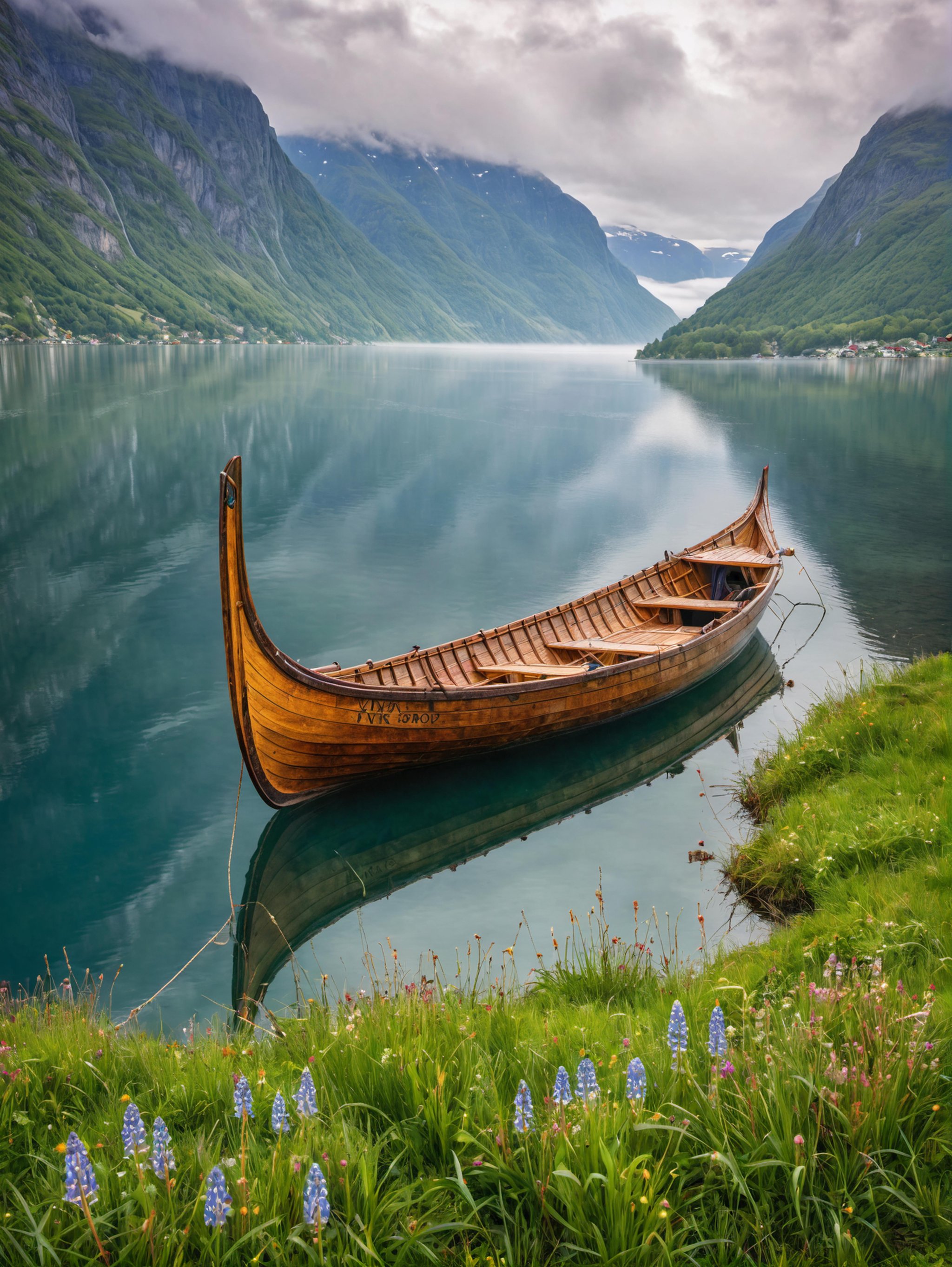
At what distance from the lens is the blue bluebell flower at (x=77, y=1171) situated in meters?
2.78

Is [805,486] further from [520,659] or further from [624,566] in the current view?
[520,659]

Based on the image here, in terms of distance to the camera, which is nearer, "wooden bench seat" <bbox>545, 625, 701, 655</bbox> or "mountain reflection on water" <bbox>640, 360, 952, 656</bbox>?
"wooden bench seat" <bbox>545, 625, 701, 655</bbox>

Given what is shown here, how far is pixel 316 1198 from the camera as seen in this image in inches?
111

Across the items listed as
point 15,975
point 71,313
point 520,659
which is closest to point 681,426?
point 520,659

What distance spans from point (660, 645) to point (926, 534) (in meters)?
21.4

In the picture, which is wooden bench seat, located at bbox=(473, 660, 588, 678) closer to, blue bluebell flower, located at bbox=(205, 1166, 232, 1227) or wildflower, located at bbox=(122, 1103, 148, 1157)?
wildflower, located at bbox=(122, 1103, 148, 1157)

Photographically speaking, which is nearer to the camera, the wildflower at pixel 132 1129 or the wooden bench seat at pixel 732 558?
the wildflower at pixel 132 1129

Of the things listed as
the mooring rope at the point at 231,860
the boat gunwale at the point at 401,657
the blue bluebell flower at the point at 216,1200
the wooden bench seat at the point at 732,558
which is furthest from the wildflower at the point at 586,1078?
the wooden bench seat at the point at 732,558

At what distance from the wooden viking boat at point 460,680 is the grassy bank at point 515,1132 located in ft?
17.7

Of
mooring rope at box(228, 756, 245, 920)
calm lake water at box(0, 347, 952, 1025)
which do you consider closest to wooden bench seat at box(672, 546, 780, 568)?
calm lake water at box(0, 347, 952, 1025)

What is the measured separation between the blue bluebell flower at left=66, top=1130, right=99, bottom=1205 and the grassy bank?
18.0 inches

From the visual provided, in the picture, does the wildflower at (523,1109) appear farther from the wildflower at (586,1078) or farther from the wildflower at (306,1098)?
the wildflower at (306,1098)

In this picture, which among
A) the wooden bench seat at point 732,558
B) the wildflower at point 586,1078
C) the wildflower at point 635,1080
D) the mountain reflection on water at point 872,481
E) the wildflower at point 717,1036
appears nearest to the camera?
the wildflower at point 635,1080

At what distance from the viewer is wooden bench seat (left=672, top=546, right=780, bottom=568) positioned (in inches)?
858
